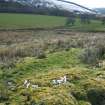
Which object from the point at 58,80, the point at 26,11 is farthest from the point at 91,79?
the point at 26,11

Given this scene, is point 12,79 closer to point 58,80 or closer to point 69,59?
point 58,80

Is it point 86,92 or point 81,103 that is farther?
point 86,92

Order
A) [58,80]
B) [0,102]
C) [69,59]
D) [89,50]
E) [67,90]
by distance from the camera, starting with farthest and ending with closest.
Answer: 1. [89,50]
2. [69,59]
3. [58,80]
4. [67,90]
5. [0,102]

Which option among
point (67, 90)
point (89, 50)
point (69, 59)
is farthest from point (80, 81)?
point (89, 50)

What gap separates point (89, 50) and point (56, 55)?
1779 millimetres

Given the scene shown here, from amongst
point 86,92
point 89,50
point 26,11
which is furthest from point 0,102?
point 26,11

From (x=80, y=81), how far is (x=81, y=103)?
1479 millimetres

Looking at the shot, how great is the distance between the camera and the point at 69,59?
49.8ft

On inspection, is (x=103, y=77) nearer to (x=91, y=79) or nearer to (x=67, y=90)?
(x=91, y=79)

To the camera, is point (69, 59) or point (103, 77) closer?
point (103, 77)

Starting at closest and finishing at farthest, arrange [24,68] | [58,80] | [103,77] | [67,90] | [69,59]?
[67,90] < [58,80] < [103,77] < [24,68] < [69,59]

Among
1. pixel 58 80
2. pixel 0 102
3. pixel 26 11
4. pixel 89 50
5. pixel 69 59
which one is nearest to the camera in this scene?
pixel 0 102

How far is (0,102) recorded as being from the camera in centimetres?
925

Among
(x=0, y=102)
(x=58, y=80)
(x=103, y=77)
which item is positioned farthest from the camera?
(x=103, y=77)
